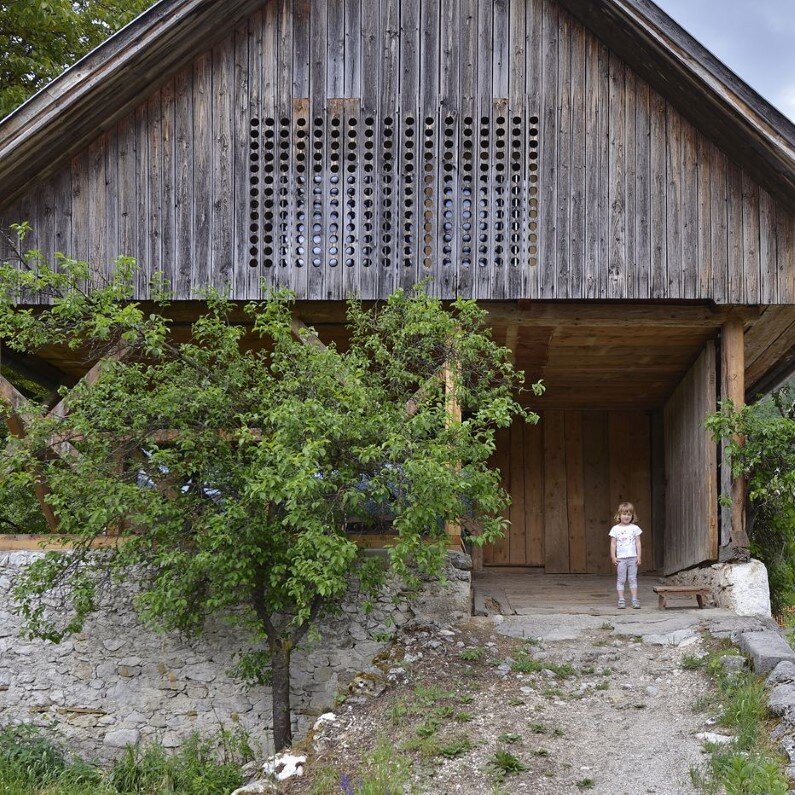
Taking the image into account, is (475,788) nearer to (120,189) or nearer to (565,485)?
(120,189)

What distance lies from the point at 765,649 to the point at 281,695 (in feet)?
13.9

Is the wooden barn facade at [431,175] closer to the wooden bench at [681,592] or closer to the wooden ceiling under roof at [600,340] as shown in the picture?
the wooden ceiling under roof at [600,340]

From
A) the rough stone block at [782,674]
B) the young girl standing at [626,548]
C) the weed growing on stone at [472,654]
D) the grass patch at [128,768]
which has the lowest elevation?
the grass patch at [128,768]

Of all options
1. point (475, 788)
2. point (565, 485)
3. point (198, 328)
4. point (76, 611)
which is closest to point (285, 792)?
point (475, 788)

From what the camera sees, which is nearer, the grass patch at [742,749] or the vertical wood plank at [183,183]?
the grass patch at [742,749]

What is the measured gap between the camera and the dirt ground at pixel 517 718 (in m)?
7.27

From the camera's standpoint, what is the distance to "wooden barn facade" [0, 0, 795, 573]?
10797 mm

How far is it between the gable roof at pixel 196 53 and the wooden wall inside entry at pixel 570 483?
20.8 ft

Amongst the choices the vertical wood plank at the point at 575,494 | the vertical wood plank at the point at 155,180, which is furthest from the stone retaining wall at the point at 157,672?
the vertical wood plank at the point at 575,494

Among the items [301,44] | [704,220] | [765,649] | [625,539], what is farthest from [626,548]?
[301,44]

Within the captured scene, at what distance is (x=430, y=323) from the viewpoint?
9023 millimetres

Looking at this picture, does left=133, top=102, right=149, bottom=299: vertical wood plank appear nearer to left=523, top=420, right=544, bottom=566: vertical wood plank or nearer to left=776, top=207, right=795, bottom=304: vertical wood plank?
left=776, top=207, right=795, bottom=304: vertical wood plank

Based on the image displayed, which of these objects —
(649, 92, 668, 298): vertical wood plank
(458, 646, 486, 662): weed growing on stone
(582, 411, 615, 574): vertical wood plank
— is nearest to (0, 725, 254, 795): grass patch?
(458, 646, 486, 662): weed growing on stone

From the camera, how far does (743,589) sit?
10.5 metres
